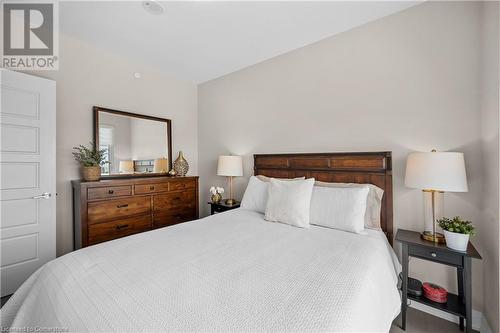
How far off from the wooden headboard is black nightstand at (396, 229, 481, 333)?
384 mm

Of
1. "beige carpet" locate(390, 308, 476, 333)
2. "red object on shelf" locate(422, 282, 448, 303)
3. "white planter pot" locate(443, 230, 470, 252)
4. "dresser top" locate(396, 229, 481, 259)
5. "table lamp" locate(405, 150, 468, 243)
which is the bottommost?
"beige carpet" locate(390, 308, 476, 333)

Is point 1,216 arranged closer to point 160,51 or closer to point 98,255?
point 98,255

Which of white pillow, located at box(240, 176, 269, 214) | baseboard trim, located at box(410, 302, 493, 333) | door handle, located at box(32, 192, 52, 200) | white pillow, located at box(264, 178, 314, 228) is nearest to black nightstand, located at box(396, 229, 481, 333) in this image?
baseboard trim, located at box(410, 302, 493, 333)

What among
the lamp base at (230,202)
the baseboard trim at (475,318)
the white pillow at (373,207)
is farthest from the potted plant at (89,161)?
the baseboard trim at (475,318)

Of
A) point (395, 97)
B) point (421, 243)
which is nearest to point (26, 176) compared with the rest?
point (421, 243)

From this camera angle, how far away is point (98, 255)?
1.34 m

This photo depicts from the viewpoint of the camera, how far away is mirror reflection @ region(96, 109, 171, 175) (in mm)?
2873

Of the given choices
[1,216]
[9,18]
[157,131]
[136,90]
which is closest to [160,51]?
[136,90]

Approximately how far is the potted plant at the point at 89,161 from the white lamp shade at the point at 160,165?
798 mm

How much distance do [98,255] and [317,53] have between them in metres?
2.87

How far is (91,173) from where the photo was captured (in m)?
2.53

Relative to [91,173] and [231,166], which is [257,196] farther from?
[91,173]

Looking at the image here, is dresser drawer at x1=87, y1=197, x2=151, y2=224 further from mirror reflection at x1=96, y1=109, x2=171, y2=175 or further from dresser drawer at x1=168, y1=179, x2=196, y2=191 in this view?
mirror reflection at x1=96, y1=109, x2=171, y2=175

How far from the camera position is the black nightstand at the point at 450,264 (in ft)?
4.84
